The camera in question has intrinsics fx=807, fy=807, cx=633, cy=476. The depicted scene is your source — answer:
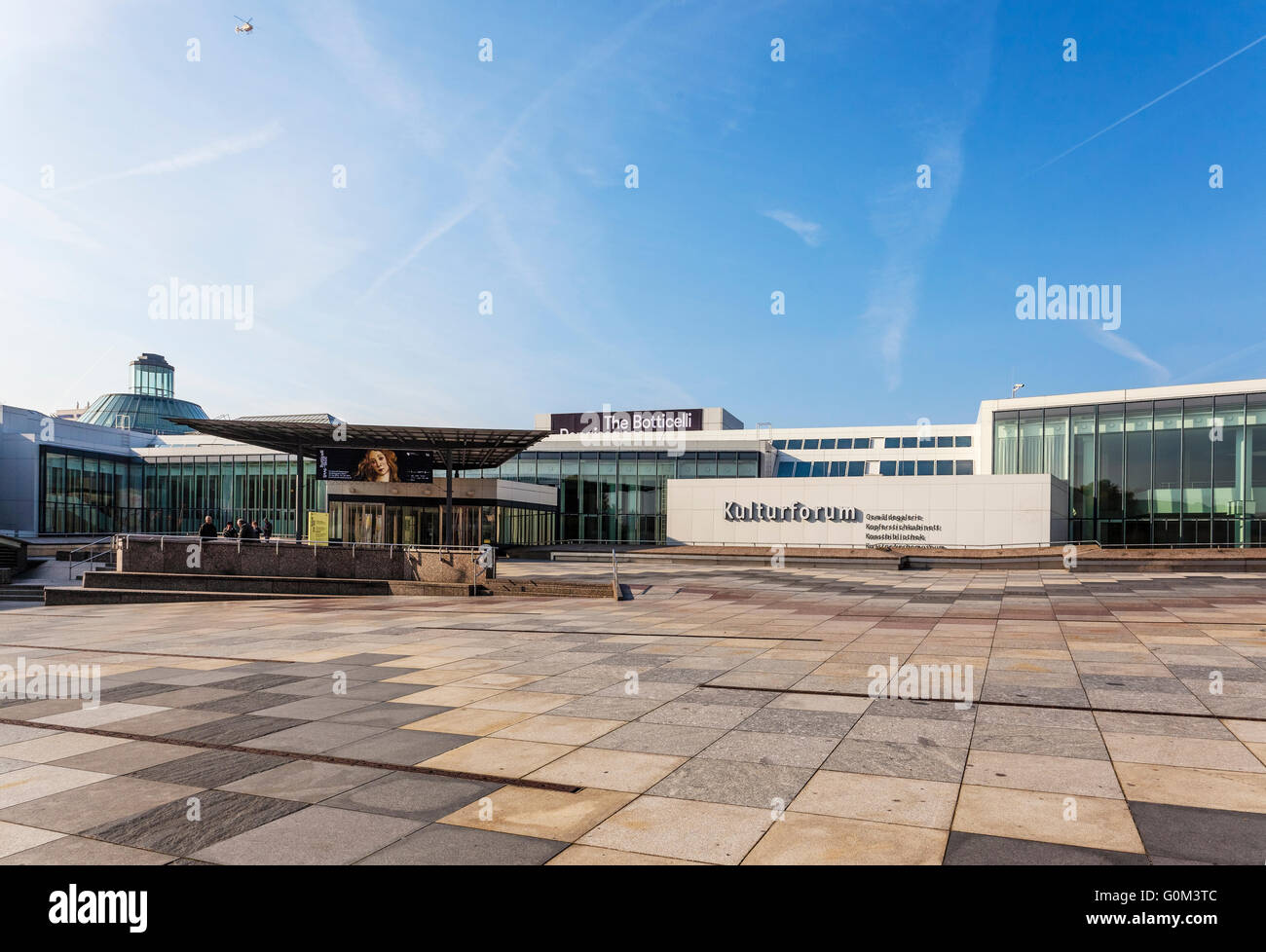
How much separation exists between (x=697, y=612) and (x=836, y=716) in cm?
1138

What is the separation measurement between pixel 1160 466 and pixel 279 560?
46.1 meters

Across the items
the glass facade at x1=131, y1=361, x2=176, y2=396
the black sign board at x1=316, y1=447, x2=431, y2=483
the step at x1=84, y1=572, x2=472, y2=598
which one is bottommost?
the step at x1=84, y1=572, x2=472, y2=598

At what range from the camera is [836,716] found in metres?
8.57

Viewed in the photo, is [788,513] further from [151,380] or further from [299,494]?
[151,380]

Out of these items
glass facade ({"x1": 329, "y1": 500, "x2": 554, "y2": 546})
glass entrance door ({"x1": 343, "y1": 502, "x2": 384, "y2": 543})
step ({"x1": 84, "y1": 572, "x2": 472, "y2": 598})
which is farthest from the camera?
glass entrance door ({"x1": 343, "y1": 502, "x2": 384, "y2": 543})

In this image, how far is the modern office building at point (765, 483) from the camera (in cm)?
4447

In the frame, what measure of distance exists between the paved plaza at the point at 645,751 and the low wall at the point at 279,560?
38.5 feet

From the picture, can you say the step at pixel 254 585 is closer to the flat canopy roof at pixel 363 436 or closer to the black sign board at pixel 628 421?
the flat canopy roof at pixel 363 436

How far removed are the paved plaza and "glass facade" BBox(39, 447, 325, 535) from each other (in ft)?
176

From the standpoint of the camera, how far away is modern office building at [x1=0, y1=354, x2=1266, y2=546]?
4447 cm

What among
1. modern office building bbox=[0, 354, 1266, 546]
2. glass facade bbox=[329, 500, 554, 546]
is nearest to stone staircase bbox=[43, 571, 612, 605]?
modern office building bbox=[0, 354, 1266, 546]

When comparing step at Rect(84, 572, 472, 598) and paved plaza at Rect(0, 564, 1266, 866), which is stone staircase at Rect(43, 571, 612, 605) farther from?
paved plaza at Rect(0, 564, 1266, 866)
